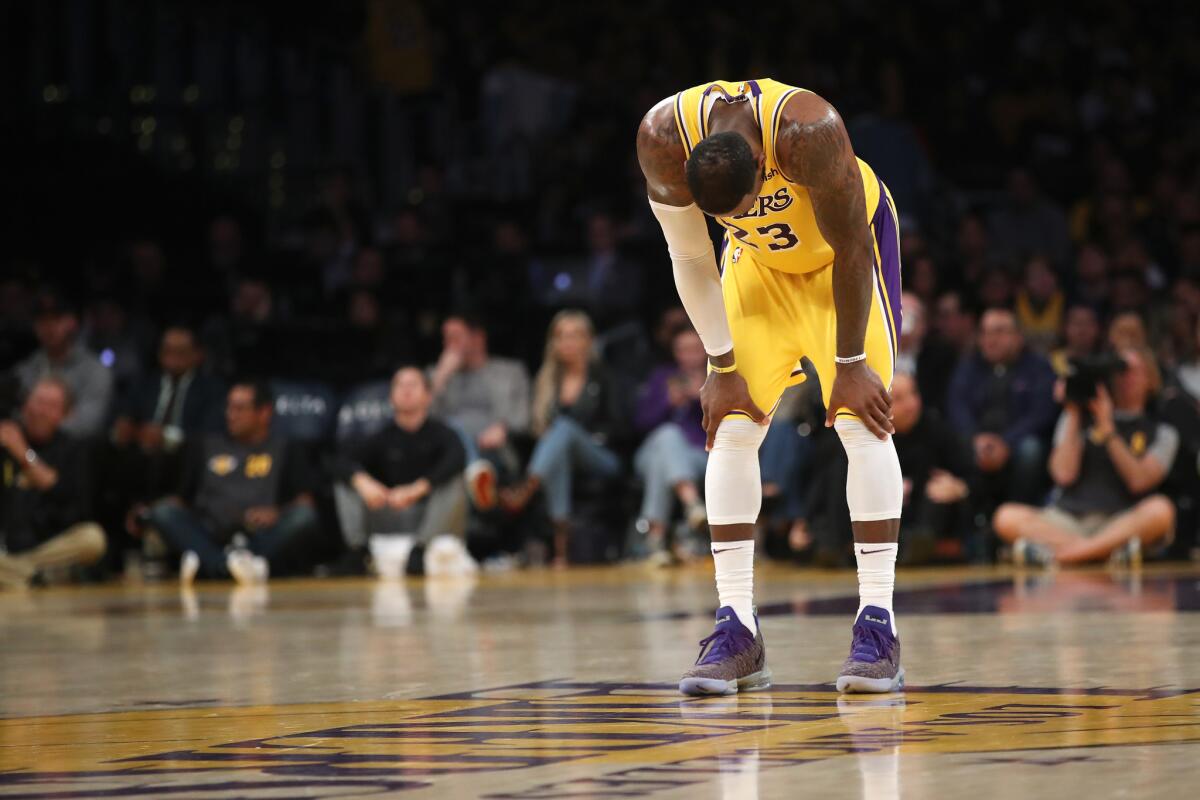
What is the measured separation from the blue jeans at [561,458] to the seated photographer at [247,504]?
143 centimetres

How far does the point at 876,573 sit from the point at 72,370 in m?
8.49

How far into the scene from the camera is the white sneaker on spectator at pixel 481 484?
36.6 ft

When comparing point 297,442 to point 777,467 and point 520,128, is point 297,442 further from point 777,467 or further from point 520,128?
point 520,128

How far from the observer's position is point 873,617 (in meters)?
4.43

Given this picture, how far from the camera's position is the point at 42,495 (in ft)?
35.9

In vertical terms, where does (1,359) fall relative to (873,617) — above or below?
above

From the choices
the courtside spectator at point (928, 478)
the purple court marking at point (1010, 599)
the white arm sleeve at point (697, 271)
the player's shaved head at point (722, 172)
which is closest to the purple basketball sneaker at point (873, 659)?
the white arm sleeve at point (697, 271)

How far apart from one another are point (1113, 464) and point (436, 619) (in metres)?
4.46

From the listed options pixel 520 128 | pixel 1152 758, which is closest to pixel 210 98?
pixel 520 128

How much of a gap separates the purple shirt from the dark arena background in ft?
0.13

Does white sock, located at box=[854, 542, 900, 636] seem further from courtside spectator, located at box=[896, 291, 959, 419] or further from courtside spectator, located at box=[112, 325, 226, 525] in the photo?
courtside spectator, located at box=[112, 325, 226, 525]

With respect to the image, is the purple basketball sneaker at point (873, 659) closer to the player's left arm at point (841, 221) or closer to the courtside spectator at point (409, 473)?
the player's left arm at point (841, 221)

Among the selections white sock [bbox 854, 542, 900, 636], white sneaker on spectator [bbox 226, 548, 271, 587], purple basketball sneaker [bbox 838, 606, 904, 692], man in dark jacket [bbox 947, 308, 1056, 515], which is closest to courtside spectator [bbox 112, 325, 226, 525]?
white sneaker on spectator [bbox 226, 548, 271, 587]

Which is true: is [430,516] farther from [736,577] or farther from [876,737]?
[876,737]
